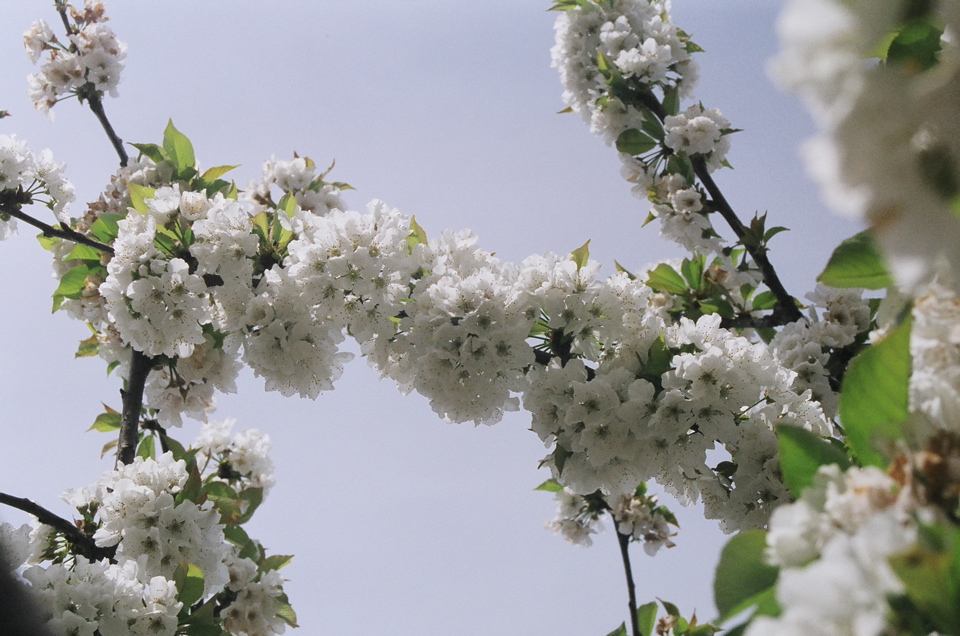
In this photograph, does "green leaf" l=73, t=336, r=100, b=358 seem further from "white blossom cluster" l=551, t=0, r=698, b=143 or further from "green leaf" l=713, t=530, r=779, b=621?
"green leaf" l=713, t=530, r=779, b=621

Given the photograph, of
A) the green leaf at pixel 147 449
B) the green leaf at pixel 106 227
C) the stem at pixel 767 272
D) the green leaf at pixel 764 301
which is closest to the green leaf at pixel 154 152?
the green leaf at pixel 106 227

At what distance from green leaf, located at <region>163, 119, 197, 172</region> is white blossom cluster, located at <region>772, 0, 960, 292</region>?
2.76m

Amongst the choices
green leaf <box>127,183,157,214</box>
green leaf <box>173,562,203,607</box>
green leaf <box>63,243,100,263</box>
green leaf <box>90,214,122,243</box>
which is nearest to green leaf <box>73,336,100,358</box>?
green leaf <box>63,243,100,263</box>

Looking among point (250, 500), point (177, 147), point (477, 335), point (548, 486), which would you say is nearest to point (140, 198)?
point (177, 147)

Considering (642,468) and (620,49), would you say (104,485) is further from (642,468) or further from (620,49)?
(620,49)

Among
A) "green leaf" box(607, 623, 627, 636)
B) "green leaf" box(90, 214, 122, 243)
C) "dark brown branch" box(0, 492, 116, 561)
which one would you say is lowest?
"green leaf" box(607, 623, 627, 636)

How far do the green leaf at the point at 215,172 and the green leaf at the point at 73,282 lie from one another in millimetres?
583

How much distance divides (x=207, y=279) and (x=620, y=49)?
2.51 metres

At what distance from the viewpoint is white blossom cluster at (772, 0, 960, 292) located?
466 millimetres

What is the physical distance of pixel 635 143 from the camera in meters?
3.29

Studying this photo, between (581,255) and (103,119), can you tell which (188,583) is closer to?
(581,255)

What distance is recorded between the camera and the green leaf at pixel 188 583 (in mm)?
1886

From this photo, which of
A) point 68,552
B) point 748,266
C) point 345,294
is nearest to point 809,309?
point 748,266

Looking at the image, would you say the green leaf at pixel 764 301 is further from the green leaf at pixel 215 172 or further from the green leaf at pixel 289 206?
the green leaf at pixel 215 172
